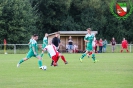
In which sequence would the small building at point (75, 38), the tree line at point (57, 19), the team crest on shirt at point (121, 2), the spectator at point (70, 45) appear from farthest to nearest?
the team crest on shirt at point (121, 2), the tree line at point (57, 19), the small building at point (75, 38), the spectator at point (70, 45)

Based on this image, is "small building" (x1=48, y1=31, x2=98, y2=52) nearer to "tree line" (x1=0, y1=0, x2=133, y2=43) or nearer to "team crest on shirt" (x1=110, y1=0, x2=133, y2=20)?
"tree line" (x1=0, y1=0, x2=133, y2=43)

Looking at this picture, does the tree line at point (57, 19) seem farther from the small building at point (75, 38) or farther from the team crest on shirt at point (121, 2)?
the small building at point (75, 38)

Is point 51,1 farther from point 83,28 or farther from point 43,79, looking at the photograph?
point 43,79

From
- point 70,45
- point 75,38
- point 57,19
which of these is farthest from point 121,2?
point 70,45

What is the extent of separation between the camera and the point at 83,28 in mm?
82625

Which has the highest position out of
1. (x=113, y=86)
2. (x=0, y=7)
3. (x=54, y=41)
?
(x=0, y=7)

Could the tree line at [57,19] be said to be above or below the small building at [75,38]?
above

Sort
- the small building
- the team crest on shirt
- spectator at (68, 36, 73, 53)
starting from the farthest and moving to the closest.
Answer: the team crest on shirt → the small building → spectator at (68, 36, 73, 53)

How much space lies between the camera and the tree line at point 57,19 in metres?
62.9

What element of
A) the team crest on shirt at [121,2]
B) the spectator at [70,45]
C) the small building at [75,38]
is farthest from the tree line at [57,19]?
the spectator at [70,45]

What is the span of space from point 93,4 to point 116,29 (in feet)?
27.3

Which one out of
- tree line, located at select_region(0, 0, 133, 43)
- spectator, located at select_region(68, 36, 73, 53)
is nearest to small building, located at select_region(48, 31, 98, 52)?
spectator, located at select_region(68, 36, 73, 53)

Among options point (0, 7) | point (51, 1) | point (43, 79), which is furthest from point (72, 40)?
point (43, 79)

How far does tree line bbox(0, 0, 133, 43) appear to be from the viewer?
62906 millimetres
